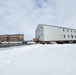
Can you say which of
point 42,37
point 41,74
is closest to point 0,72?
point 41,74

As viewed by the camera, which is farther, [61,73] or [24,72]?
[24,72]

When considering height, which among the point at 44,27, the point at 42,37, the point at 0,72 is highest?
the point at 44,27

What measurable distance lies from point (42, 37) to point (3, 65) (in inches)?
851

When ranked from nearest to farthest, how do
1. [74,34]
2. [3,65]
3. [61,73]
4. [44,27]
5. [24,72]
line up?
[61,73] → [24,72] → [3,65] → [44,27] → [74,34]

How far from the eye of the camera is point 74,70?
4699 millimetres

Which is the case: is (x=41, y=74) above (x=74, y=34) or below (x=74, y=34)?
below

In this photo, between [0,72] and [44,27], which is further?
[44,27]

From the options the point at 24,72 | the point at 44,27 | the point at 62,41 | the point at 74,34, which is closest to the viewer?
the point at 24,72

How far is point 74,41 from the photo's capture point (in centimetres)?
3275

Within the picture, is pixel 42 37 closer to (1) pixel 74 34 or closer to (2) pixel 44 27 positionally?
(2) pixel 44 27

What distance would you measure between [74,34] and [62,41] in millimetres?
6446

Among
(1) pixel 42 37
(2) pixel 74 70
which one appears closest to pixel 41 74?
(2) pixel 74 70

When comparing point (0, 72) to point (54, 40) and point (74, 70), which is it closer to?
point (74, 70)

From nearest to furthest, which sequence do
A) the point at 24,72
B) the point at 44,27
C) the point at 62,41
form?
the point at 24,72 → the point at 44,27 → the point at 62,41
